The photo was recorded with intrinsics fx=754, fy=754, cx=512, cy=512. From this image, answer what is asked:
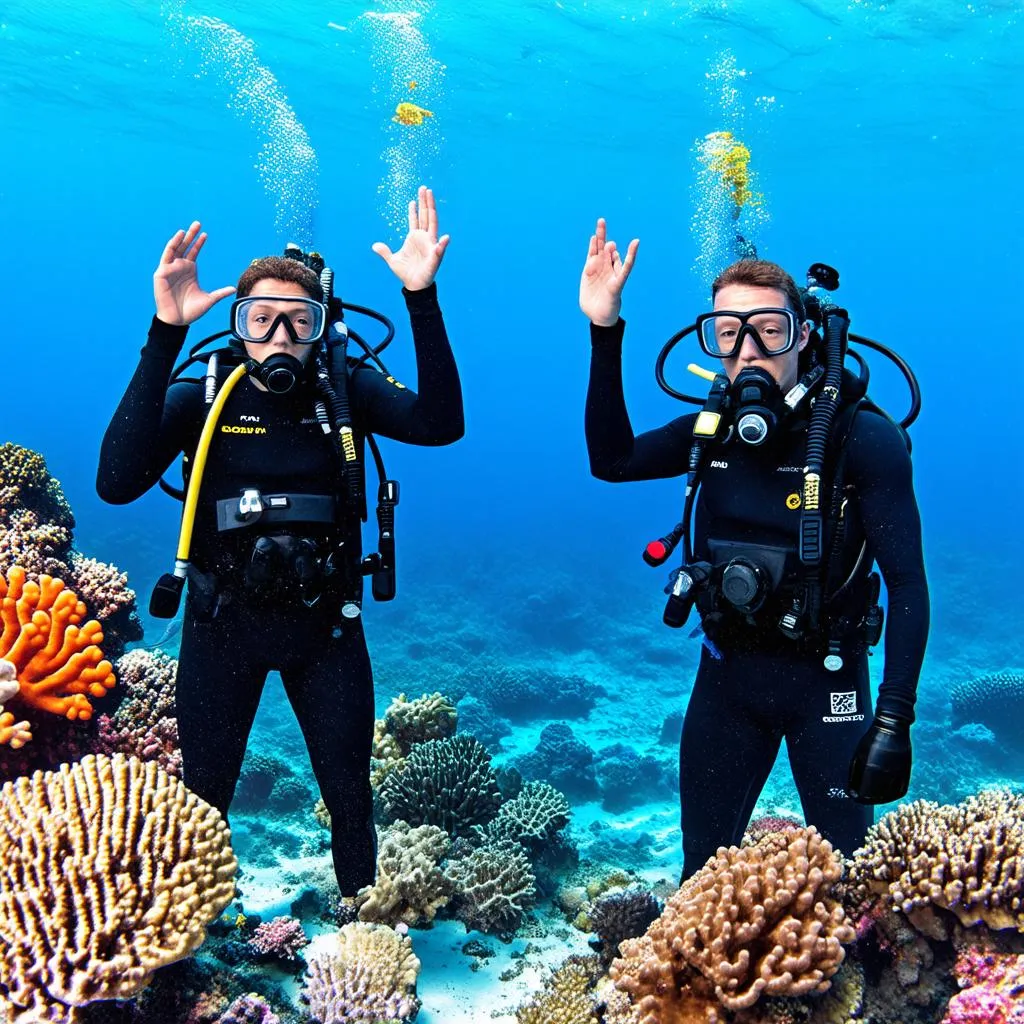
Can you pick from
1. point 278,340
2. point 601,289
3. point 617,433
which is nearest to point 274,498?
point 278,340

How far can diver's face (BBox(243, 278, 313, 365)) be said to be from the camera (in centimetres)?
427

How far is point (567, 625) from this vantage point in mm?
24172

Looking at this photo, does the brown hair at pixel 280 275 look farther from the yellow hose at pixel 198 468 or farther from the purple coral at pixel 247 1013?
the purple coral at pixel 247 1013

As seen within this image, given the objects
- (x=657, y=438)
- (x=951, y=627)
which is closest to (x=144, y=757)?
(x=657, y=438)

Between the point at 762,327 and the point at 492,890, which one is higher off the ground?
the point at 762,327

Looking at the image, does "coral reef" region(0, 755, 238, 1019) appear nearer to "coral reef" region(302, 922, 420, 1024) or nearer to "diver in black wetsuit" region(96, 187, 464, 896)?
"diver in black wetsuit" region(96, 187, 464, 896)

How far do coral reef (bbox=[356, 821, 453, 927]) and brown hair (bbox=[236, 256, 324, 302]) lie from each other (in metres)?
3.80

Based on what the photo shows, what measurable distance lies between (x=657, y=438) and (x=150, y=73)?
3448cm

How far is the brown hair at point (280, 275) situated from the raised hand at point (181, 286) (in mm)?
104

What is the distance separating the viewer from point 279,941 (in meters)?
4.38

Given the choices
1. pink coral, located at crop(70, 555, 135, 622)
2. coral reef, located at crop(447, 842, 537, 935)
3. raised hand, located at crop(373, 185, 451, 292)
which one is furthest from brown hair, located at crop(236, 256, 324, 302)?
coral reef, located at crop(447, 842, 537, 935)

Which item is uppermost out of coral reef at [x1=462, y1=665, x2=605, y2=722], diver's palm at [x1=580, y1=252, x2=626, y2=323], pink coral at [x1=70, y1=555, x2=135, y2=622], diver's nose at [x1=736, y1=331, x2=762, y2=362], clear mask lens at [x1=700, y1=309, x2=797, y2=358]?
coral reef at [x1=462, y1=665, x2=605, y2=722]

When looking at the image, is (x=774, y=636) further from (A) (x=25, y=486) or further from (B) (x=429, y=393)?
(A) (x=25, y=486)

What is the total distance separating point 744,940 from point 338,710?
2.38 metres
